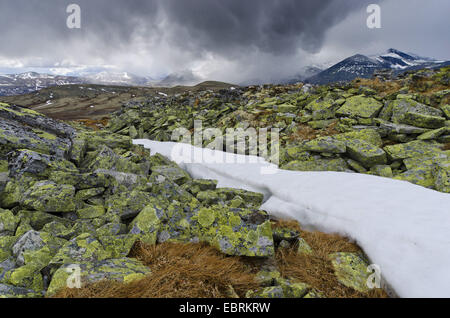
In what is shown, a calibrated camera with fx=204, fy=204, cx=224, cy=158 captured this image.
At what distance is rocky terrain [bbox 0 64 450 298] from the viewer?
3980 millimetres

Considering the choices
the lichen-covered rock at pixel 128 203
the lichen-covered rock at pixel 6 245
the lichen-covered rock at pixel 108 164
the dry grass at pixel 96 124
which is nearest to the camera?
the lichen-covered rock at pixel 6 245

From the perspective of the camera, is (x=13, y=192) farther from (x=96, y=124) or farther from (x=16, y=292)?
(x=96, y=124)

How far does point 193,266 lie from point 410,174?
10914mm

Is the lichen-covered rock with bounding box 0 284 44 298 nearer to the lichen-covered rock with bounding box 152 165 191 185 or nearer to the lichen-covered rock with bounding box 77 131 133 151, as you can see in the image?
the lichen-covered rock with bounding box 152 165 191 185

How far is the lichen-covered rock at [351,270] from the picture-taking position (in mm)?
4168

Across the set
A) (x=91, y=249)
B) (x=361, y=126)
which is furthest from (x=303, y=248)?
(x=361, y=126)

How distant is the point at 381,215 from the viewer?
5988mm

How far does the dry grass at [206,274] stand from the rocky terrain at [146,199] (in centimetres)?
15

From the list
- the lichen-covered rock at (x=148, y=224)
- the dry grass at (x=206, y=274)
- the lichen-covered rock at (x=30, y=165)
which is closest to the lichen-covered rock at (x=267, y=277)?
the dry grass at (x=206, y=274)

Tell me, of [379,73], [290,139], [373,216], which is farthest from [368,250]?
[379,73]

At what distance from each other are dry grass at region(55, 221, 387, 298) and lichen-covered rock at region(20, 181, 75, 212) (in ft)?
9.09

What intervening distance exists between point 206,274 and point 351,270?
3.19m

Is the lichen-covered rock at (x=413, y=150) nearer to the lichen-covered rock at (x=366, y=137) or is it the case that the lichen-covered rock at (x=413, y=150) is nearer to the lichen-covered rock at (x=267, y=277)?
the lichen-covered rock at (x=366, y=137)

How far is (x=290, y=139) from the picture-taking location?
55.4ft
